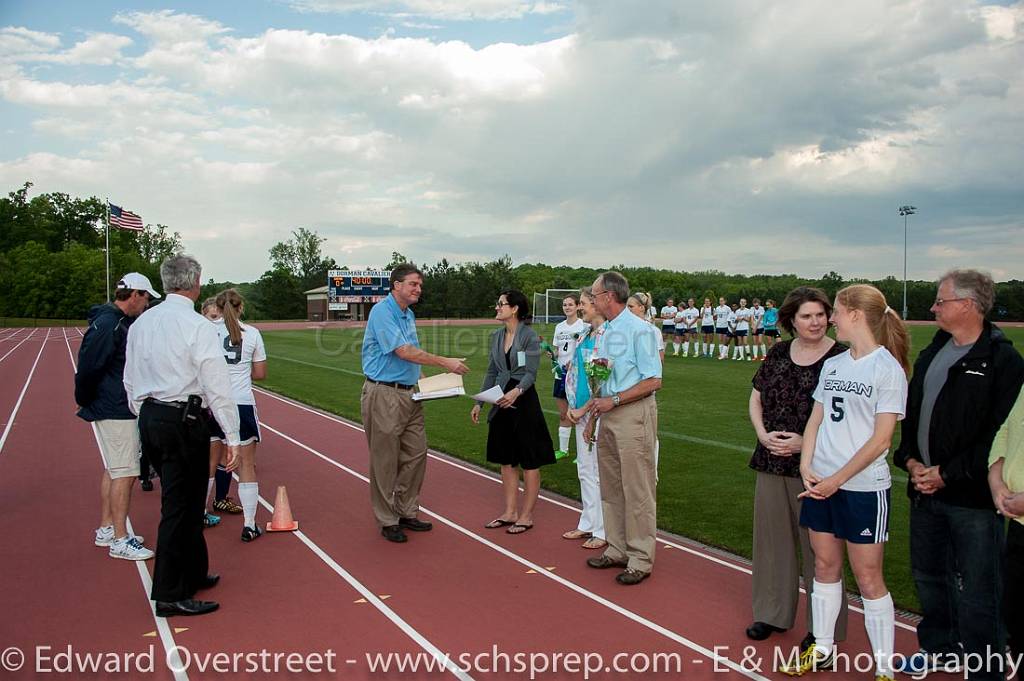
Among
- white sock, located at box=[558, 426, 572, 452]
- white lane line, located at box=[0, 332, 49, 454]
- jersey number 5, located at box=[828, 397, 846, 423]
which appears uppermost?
jersey number 5, located at box=[828, 397, 846, 423]

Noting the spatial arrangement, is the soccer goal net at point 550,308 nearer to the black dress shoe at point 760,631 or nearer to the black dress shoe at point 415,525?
the black dress shoe at point 415,525

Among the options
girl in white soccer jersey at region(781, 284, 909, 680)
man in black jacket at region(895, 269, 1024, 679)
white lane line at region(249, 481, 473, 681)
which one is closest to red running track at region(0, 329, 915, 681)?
white lane line at region(249, 481, 473, 681)

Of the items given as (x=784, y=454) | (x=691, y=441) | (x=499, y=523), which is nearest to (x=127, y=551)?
Answer: (x=499, y=523)

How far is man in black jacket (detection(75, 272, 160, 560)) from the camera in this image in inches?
230

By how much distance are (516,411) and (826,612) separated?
325cm

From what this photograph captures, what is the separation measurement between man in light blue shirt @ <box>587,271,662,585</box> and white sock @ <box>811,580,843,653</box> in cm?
155

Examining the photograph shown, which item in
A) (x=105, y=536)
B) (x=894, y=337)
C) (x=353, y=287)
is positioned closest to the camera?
(x=894, y=337)

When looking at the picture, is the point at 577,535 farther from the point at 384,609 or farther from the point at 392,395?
the point at 384,609

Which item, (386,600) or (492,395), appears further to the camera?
(492,395)

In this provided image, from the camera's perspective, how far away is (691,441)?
1090 centimetres

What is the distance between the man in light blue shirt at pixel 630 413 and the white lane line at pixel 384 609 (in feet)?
5.19

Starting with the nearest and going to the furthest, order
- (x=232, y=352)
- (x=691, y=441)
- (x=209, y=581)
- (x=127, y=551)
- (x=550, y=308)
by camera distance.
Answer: (x=209, y=581) < (x=127, y=551) < (x=232, y=352) < (x=691, y=441) < (x=550, y=308)

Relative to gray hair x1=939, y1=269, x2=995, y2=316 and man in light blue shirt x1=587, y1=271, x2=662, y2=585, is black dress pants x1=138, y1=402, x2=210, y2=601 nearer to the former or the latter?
man in light blue shirt x1=587, y1=271, x2=662, y2=585

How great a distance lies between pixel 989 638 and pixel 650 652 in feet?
5.53
